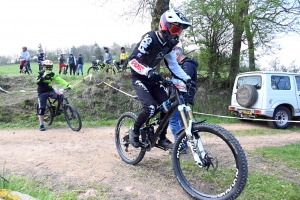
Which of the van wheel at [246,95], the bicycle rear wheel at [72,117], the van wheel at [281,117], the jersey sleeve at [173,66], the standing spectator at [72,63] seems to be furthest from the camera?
the standing spectator at [72,63]

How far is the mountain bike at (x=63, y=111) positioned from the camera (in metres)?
7.79

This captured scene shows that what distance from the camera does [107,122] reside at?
915 cm

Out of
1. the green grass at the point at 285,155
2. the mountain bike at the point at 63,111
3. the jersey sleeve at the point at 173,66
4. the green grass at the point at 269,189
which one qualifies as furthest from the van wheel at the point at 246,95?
the jersey sleeve at the point at 173,66

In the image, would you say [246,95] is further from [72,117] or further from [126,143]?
[126,143]

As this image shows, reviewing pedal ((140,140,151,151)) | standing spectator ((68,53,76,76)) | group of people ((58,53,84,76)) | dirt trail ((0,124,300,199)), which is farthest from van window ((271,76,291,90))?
standing spectator ((68,53,76,76))

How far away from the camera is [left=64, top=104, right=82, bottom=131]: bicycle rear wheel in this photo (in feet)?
25.3

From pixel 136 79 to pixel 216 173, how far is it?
1.76 metres

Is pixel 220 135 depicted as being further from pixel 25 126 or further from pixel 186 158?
pixel 25 126

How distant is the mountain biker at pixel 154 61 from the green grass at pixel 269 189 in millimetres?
1198

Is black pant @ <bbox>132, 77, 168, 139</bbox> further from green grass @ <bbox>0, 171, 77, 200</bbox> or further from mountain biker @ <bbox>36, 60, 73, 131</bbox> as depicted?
mountain biker @ <bbox>36, 60, 73, 131</bbox>

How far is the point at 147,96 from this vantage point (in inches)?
154

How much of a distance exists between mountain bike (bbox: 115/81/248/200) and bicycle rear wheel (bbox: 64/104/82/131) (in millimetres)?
4068

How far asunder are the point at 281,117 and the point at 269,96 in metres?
1.05

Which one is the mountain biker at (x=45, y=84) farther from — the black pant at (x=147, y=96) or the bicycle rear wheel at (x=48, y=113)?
the black pant at (x=147, y=96)
